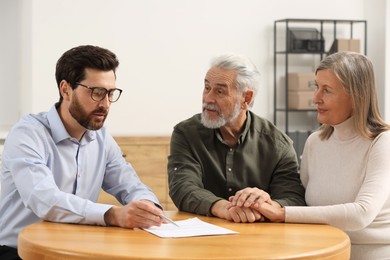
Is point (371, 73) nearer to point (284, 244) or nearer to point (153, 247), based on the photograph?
point (284, 244)

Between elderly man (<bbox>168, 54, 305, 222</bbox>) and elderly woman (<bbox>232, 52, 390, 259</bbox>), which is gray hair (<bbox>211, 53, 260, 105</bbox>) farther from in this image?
elderly woman (<bbox>232, 52, 390, 259</bbox>)

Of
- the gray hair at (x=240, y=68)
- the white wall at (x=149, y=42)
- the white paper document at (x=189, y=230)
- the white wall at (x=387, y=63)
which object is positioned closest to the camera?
the white paper document at (x=189, y=230)

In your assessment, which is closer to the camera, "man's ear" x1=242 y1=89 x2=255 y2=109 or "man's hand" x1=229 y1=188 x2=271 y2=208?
"man's hand" x1=229 y1=188 x2=271 y2=208

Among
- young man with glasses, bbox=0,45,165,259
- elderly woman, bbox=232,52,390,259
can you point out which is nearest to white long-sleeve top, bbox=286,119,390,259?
elderly woman, bbox=232,52,390,259

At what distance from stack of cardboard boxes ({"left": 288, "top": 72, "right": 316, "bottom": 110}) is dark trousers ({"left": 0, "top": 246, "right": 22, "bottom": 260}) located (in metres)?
3.68

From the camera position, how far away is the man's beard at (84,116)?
2.68 meters

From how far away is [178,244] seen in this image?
2.14 metres

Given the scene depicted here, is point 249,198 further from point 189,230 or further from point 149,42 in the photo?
point 149,42

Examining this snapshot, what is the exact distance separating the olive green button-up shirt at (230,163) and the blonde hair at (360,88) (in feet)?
1.22

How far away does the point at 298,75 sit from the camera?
5938 millimetres

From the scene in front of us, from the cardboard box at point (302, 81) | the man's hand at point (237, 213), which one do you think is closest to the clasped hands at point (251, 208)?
the man's hand at point (237, 213)

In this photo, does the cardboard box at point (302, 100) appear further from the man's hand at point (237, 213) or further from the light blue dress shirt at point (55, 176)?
the man's hand at point (237, 213)

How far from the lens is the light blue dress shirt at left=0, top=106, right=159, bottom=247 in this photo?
95.9 inches

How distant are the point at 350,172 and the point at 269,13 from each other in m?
3.56
